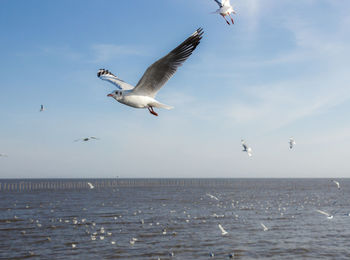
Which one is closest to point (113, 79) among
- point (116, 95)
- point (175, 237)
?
point (116, 95)

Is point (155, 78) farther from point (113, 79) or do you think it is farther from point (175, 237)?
point (175, 237)

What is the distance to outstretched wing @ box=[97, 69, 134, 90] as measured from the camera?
28.8 ft

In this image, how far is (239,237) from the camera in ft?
88.7

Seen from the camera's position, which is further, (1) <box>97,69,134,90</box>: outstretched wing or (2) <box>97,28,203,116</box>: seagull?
(1) <box>97,69,134,90</box>: outstretched wing

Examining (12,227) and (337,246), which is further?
(12,227)

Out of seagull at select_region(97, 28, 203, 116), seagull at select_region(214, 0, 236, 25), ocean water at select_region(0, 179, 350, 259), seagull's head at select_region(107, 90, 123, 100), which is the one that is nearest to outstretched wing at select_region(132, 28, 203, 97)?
seagull at select_region(97, 28, 203, 116)

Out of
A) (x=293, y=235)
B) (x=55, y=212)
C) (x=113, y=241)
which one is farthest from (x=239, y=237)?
(x=55, y=212)

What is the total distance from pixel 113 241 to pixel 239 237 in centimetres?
916

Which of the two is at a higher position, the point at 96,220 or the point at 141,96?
the point at 141,96

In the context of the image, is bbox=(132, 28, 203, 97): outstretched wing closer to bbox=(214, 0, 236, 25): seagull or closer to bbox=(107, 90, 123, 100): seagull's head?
bbox=(107, 90, 123, 100): seagull's head

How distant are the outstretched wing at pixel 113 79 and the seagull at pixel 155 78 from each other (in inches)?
67.5

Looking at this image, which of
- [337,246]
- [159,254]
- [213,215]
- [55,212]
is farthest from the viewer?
[55,212]

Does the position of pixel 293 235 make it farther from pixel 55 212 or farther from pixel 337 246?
pixel 55 212

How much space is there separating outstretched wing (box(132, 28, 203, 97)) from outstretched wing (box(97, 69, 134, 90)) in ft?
5.60
